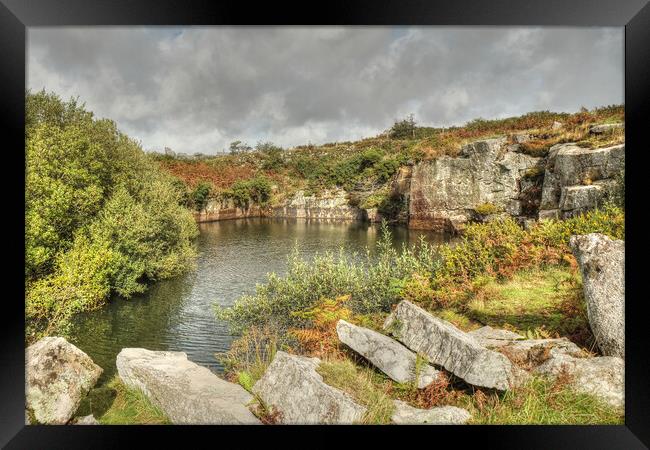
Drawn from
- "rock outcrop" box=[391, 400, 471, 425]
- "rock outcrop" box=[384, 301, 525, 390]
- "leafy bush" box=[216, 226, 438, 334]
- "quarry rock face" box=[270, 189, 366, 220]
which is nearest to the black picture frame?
"rock outcrop" box=[391, 400, 471, 425]

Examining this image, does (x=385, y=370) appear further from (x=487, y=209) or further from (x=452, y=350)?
(x=487, y=209)

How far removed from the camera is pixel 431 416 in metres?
3.20

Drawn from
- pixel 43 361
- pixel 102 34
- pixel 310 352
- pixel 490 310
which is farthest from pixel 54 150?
pixel 490 310

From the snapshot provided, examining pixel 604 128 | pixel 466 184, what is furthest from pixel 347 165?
pixel 604 128

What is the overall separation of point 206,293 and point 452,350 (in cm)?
834

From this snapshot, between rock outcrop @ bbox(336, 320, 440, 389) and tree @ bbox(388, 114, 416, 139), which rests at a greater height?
tree @ bbox(388, 114, 416, 139)

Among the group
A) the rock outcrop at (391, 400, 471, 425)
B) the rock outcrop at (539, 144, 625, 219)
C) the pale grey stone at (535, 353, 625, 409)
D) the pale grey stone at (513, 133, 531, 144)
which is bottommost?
the rock outcrop at (391, 400, 471, 425)

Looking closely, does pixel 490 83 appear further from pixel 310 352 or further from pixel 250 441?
pixel 250 441

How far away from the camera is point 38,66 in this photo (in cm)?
796

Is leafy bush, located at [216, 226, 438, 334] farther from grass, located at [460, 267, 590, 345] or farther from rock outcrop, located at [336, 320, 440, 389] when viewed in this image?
rock outcrop, located at [336, 320, 440, 389]

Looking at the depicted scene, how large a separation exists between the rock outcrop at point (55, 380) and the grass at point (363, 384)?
2415 millimetres

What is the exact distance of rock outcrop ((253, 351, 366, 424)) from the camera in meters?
3.07

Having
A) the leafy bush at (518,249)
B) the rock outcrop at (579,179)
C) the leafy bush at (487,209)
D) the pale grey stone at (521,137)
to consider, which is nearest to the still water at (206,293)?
the leafy bush at (487,209)

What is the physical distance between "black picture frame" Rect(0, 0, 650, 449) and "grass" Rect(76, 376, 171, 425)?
272mm
